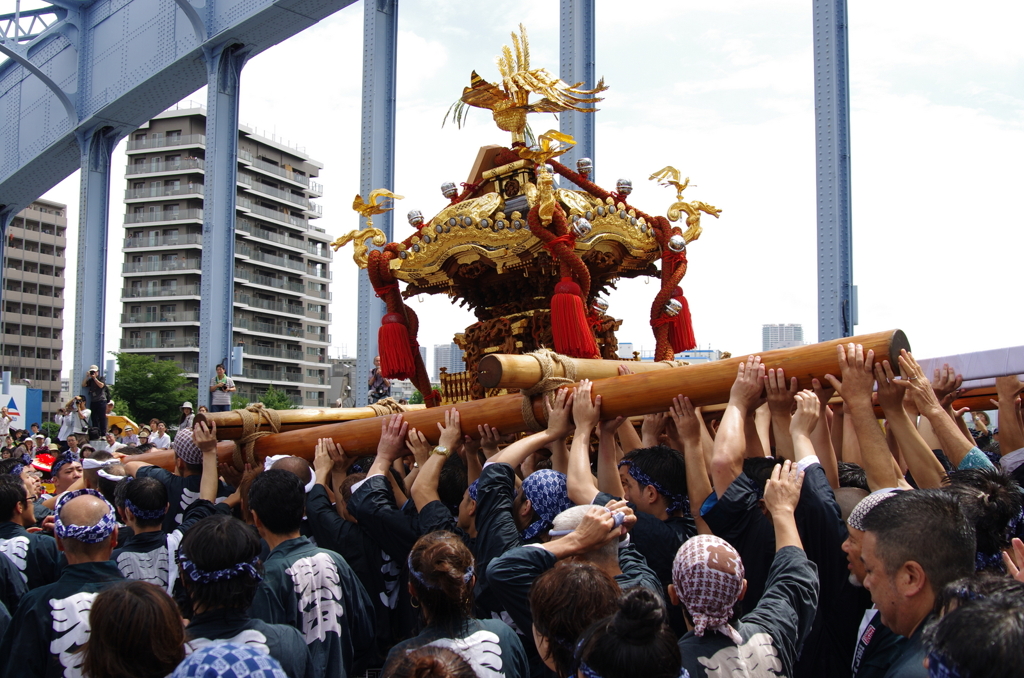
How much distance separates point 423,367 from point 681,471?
378cm

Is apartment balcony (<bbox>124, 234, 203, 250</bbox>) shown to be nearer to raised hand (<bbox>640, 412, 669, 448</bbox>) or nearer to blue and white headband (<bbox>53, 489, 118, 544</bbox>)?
raised hand (<bbox>640, 412, 669, 448</bbox>)

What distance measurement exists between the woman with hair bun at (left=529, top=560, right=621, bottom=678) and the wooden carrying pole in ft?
4.59

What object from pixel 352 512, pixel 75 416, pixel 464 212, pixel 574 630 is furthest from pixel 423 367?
pixel 75 416

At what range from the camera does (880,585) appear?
2117 mm

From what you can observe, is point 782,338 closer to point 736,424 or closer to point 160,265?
Result: point 160,265

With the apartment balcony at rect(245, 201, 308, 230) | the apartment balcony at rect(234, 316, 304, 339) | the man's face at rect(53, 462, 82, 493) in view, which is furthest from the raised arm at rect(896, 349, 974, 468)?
the apartment balcony at rect(245, 201, 308, 230)

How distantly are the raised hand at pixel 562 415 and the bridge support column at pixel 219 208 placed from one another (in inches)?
502

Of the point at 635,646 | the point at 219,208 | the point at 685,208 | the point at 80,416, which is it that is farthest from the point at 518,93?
the point at 219,208

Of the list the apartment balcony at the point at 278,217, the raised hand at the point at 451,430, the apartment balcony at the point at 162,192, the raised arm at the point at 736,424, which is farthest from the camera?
A: the apartment balcony at the point at 278,217

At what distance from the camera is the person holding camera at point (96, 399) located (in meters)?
13.2

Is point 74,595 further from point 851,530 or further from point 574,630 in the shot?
point 851,530

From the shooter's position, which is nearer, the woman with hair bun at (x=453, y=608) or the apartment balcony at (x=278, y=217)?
the woman with hair bun at (x=453, y=608)

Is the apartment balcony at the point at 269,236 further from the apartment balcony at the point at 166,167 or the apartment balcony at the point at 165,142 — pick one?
the apartment balcony at the point at 165,142

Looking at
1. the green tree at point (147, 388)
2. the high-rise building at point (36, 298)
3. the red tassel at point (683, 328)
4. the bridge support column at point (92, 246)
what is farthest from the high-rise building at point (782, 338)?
the high-rise building at point (36, 298)
